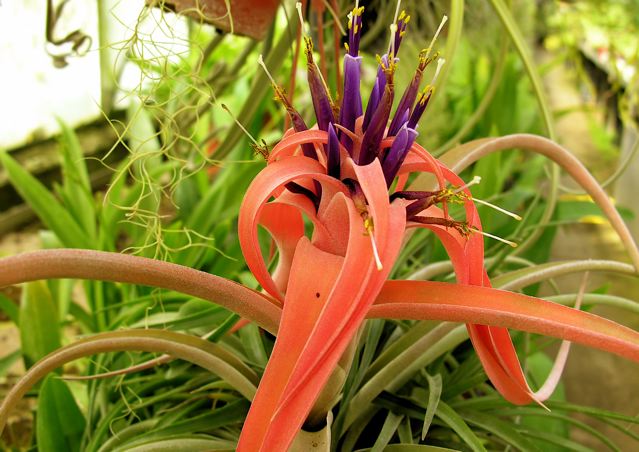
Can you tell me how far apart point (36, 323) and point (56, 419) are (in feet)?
0.50

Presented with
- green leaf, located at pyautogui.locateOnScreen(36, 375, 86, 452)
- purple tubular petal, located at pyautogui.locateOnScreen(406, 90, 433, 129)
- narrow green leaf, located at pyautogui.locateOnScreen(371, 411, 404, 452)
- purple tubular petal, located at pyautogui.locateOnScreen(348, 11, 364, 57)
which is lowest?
green leaf, located at pyautogui.locateOnScreen(36, 375, 86, 452)

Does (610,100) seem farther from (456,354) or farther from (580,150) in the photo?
(456,354)

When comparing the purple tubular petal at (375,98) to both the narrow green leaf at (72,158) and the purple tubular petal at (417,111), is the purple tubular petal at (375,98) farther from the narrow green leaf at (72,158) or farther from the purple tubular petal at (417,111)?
the narrow green leaf at (72,158)

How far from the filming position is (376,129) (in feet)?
1.11

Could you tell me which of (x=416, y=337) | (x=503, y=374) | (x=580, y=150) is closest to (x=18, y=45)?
(x=416, y=337)

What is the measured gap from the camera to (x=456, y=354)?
692mm

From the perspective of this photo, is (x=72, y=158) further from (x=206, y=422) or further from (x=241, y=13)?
(x=206, y=422)

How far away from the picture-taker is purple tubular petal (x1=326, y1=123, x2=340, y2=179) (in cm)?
33

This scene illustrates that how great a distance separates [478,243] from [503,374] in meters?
0.08

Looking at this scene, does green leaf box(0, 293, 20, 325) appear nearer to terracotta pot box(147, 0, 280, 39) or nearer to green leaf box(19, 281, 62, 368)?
green leaf box(19, 281, 62, 368)

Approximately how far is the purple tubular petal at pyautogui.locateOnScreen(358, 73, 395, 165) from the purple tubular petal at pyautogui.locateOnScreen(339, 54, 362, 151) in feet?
0.05

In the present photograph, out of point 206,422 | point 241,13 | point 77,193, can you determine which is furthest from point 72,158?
point 206,422

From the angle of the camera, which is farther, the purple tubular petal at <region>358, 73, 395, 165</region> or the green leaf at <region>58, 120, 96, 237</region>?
the green leaf at <region>58, 120, 96, 237</region>

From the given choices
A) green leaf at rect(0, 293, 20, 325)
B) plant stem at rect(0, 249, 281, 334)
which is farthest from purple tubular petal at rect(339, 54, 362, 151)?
green leaf at rect(0, 293, 20, 325)
